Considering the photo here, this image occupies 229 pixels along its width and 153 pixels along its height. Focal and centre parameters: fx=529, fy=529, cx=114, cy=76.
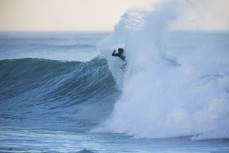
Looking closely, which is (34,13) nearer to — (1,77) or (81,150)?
(1,77)

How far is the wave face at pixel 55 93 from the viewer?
12.9 meters

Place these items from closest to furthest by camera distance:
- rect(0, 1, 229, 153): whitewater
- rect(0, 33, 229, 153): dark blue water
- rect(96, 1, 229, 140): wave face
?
rect(0, 33, 229, 153): dark blue water → rect(0, 1, 229, 153): whitewater → rect(96, 1, 229, 140): wave face

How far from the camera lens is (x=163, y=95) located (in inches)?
480

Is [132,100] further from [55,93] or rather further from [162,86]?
[55,93]

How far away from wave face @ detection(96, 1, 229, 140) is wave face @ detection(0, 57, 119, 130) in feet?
2.50

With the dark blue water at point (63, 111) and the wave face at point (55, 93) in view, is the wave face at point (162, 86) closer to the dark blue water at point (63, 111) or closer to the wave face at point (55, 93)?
the dark blue water at point (63, 111)

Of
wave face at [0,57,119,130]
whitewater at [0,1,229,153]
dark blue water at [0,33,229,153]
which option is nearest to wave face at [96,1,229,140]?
whitewater at [0,1,229,153]

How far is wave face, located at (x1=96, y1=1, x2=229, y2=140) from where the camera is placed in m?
10.9

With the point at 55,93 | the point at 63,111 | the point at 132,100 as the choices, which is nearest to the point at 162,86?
the point at 132,100

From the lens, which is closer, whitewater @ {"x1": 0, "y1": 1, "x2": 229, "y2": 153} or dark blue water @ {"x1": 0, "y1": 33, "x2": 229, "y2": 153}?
dark blue water @ {"x1": 0, "y1": 33, "x2": 229, "y2": 153}

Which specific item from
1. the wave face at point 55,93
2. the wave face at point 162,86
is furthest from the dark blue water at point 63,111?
the wave face at point 162,86

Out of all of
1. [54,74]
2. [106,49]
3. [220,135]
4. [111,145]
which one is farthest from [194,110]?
[54,74]

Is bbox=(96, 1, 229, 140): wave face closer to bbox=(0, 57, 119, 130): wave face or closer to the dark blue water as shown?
the dark blue water

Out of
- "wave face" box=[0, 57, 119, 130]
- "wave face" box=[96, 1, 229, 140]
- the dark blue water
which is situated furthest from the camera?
"wave face" box=[0, 57, 119, 130]
